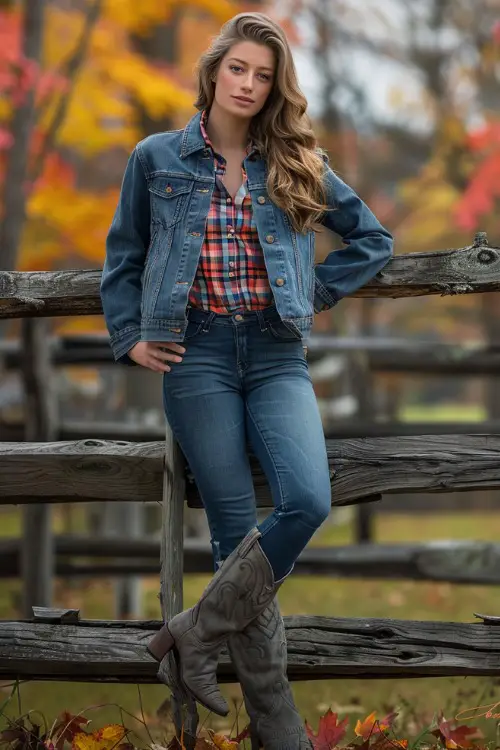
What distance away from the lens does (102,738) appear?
10.6ft

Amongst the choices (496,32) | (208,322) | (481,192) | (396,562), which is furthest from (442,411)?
(208,322)

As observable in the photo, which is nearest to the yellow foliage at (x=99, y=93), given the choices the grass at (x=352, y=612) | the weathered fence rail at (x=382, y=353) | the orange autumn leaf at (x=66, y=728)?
the weathered fence rail at (x=382, y=353)

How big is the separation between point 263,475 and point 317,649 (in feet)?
2.08

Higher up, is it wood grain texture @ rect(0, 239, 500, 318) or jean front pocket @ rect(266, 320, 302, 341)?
wood grain texture @ rect(0, 239, 500, 318)

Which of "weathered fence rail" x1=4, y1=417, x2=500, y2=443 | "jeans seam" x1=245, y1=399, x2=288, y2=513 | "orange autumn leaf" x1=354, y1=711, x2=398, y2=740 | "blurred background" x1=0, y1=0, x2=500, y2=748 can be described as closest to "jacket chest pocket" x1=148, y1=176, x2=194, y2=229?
"jeans seam" x1=245, y1=399, x2=288, y2=513

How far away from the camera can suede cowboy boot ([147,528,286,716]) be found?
301cm

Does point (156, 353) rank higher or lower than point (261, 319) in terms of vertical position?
lower

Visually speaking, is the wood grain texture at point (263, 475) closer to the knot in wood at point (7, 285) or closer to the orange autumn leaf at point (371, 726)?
the knot in wood at point (7, 285)

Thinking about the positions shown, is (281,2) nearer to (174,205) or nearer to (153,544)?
(153,544)

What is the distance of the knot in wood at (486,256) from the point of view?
11.5 feet

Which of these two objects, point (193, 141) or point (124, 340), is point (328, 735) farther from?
point (193, 141)

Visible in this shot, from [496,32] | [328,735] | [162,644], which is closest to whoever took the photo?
[162,644]

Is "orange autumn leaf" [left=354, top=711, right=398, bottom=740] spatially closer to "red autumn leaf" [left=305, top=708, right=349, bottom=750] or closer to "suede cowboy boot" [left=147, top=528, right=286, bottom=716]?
"red autumn leaf" [left=305, top=708, right=349, bottom=750]

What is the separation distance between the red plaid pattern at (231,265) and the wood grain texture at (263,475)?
654 millimetres
